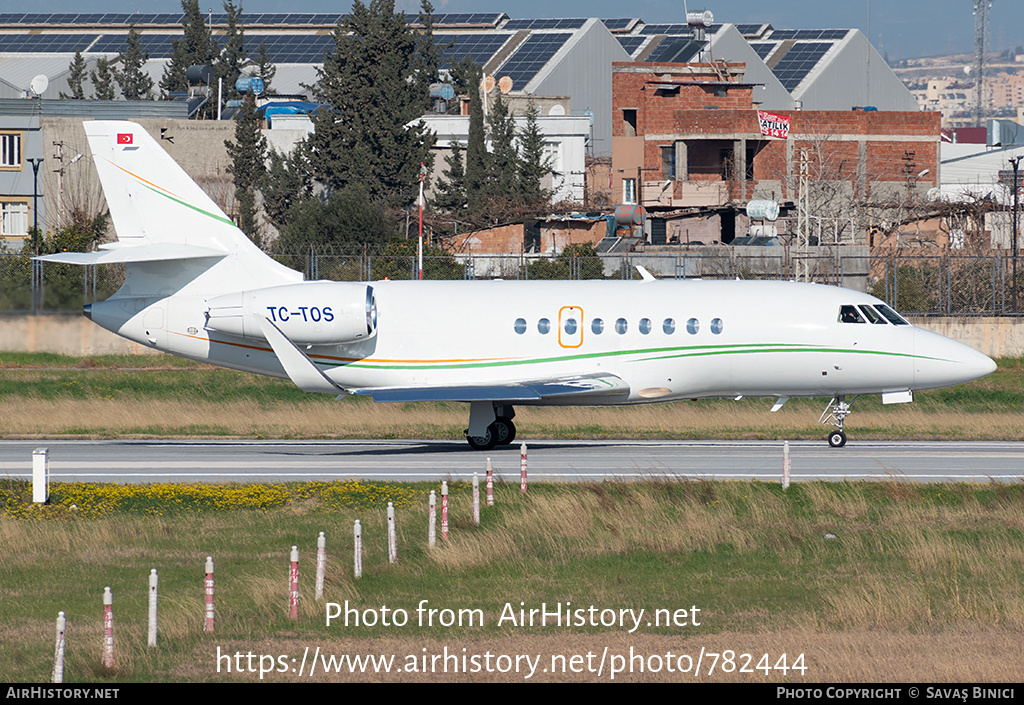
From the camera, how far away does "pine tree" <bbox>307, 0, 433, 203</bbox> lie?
7825 cm

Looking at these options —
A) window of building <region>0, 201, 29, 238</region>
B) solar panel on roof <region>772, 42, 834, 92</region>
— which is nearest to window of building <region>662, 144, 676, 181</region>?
window of building <region>0, 201, 29, 238</region>

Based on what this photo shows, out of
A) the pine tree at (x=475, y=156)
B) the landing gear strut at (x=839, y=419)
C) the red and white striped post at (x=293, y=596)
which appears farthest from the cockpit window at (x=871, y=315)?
the pine tree at (x=475, y=156)

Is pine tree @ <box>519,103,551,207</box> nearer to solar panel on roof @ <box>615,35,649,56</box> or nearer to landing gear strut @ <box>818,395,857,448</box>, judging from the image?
solar panel on roof @ <box>615,35,649,56</box>

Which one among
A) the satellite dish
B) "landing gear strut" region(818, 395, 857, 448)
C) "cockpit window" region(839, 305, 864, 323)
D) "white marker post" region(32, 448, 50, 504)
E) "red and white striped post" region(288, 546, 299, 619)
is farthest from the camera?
the satellite dish

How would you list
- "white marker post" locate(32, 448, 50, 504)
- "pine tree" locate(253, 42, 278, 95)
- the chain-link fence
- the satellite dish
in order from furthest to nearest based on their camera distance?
"pine tree" locate(253, 42, 278, 95) → the satellite dish → the chain-link fence → "white marker post" locate(32, 448, 50, 504)

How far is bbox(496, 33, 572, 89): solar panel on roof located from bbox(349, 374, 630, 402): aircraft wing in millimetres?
84778

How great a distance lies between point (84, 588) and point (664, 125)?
7485cm

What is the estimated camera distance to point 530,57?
115 meters

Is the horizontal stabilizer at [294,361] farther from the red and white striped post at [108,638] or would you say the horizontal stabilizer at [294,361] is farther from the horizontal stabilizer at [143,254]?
the red and white striped post at [108,638]

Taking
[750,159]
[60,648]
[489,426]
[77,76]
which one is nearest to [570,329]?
[489,426]

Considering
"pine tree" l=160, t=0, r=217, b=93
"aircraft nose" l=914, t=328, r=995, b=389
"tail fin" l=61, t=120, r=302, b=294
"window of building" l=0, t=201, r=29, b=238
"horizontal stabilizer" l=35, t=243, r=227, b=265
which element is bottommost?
"aircraft nose" l=914, t=328, r=995, b=389

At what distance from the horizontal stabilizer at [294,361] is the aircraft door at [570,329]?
5.00 meters

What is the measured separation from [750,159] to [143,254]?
208 feet

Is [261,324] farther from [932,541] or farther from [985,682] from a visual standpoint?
[985,682]
